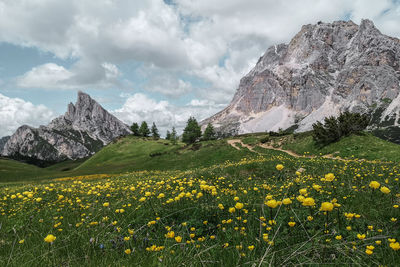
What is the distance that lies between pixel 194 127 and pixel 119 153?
31.4m

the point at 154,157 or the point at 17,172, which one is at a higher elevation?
the point at 154,157

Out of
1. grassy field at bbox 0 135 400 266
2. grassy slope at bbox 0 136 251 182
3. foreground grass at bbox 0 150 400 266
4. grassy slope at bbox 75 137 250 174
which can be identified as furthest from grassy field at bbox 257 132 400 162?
foreground grass at bbox 0 150 400 266

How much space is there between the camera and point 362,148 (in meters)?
21.8

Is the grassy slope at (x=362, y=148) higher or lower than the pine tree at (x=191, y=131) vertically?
lower

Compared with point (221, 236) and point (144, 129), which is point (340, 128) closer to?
point (221, 236)

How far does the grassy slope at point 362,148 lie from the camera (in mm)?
19122

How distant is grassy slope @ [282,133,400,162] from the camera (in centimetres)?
1912

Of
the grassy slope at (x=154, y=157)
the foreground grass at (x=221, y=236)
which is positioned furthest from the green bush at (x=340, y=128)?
the foreground grass at (x=221, y=236)

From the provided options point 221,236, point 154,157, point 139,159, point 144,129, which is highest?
point 144,129

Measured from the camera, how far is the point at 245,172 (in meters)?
12.5

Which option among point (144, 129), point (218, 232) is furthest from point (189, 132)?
point (218, 232)

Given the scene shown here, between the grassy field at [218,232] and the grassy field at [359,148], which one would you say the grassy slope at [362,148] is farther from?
the grassy field at [218,232]

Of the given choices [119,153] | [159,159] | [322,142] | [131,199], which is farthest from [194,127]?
[131,199]

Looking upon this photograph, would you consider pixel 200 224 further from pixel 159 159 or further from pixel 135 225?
pixel 159 159
